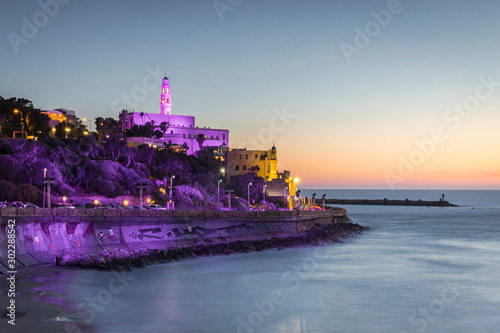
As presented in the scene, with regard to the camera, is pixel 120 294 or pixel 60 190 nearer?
pixel 120 294

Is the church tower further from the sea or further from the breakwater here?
the sea

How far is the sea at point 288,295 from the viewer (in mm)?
27922

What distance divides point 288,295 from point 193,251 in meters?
15.5

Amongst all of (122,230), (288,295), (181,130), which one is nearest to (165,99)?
(181,130)

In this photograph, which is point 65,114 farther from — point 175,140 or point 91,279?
point 91,279

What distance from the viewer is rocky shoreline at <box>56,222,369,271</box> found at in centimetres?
3851

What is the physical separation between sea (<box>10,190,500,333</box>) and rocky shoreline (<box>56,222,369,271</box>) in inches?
49.4

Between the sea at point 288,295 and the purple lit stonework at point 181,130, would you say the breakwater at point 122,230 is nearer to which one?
the sea at point 288,295

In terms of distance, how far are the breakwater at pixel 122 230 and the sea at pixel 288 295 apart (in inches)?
120

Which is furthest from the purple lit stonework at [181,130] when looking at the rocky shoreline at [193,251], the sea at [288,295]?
the sea at [288,295]

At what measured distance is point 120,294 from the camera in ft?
107

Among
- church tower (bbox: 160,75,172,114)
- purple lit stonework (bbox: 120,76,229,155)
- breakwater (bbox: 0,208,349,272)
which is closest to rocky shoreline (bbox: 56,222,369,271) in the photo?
breakwater (bbox: 0,208,349,272)

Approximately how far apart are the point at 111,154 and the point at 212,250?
56280 mm

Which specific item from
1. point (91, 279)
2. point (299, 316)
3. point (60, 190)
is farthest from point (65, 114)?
point (299, 316)
